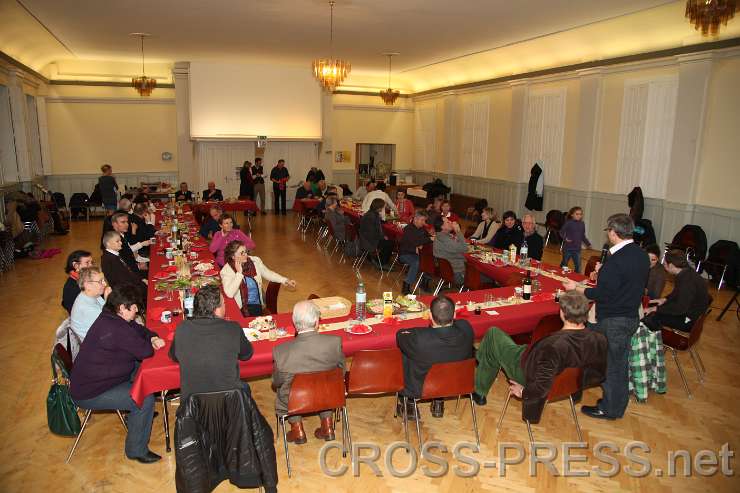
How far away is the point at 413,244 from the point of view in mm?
8719

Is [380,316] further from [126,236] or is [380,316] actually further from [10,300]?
[10,300]

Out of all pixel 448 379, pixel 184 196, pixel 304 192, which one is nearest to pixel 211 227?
pixel 184 196

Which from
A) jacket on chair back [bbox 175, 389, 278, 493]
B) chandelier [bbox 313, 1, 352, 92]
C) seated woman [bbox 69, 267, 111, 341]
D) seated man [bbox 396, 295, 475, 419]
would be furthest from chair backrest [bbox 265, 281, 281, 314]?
chandelier [bbox 313, 1, 352, 92]

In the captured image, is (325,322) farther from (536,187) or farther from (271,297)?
(536,187)

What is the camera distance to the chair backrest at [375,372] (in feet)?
14.2

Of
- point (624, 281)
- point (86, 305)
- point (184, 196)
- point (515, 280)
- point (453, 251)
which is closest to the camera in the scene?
point (86, 305)

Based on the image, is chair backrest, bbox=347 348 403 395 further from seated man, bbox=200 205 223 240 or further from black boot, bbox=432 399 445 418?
seated man, bbox=200 205 223 240

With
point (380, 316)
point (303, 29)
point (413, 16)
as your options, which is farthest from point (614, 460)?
point (303, 29)

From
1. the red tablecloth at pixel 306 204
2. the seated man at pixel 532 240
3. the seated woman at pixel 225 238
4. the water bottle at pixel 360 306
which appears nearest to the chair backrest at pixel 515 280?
the seated man at pixel 532 240

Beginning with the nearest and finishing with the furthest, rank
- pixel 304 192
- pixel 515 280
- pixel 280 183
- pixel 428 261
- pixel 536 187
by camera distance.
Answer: pixel 515 280 → pixel 428 261 → pixel 536 187 → pixel 304 192 → pixel 280 183

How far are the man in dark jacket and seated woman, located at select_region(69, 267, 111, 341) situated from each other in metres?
4.57

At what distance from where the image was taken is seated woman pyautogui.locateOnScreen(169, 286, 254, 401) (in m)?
3.66

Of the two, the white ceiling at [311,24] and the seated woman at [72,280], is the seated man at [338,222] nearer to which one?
the white ceiling at [311,24]

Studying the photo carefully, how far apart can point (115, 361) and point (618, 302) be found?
4.38 meters
